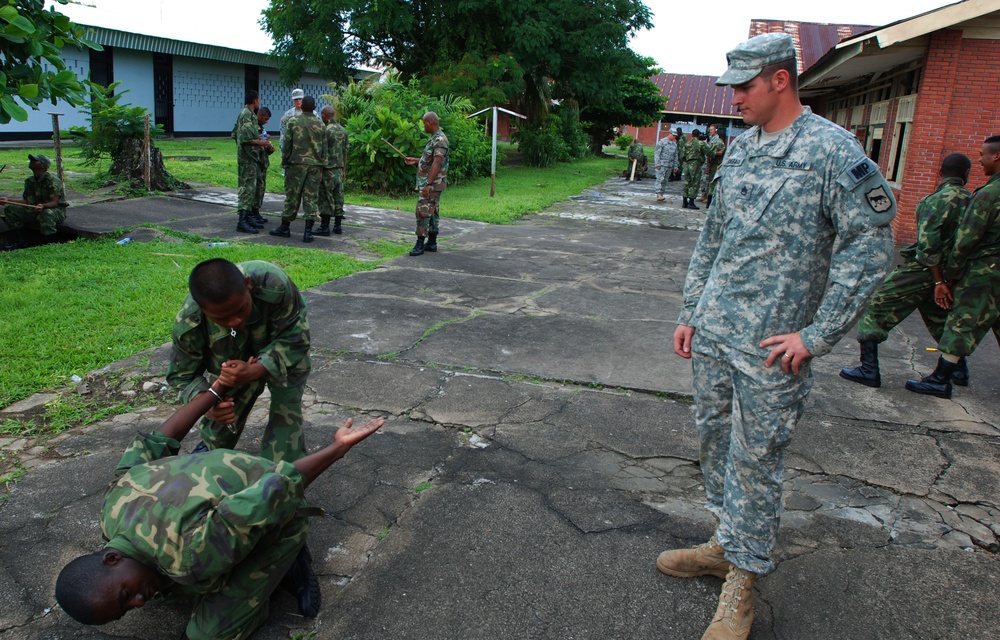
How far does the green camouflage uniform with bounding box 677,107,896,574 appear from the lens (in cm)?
228

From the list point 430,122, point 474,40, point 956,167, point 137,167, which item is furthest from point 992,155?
point 474,40

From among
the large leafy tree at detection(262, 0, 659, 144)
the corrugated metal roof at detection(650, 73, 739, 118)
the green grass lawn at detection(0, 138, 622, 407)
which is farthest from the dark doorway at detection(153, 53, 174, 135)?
the corrugated metal roof at detection(650, 73, 739, 118)

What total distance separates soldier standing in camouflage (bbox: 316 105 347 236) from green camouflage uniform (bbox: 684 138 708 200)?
352 inches

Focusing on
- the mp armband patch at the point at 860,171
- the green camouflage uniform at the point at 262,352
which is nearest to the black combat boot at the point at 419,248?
the green camouflage uniform at the point at 262,352

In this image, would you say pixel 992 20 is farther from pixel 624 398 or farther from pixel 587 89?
→ pixel 587 89

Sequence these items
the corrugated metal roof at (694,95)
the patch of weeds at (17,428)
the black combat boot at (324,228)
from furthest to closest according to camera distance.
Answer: the corrugated metal roof at (694,95), the black combat boot at (324,228), the patch of weeds at (17,428)

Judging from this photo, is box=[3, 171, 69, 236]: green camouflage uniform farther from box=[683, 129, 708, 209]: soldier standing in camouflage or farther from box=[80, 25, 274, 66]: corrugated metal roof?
box=[683, 129, 708, 209]: soldier standing in camouflage

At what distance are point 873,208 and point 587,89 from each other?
2140 centimetres

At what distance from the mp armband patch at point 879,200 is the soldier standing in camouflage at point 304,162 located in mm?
7793

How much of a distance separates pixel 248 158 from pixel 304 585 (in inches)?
313

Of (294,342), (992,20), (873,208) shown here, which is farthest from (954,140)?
(294,342)

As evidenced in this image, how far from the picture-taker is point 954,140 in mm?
10773

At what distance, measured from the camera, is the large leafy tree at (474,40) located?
20.4m

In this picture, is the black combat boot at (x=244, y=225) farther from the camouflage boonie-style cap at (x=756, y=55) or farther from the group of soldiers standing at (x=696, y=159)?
the group of soldiers standing at (x=696, y=159)
